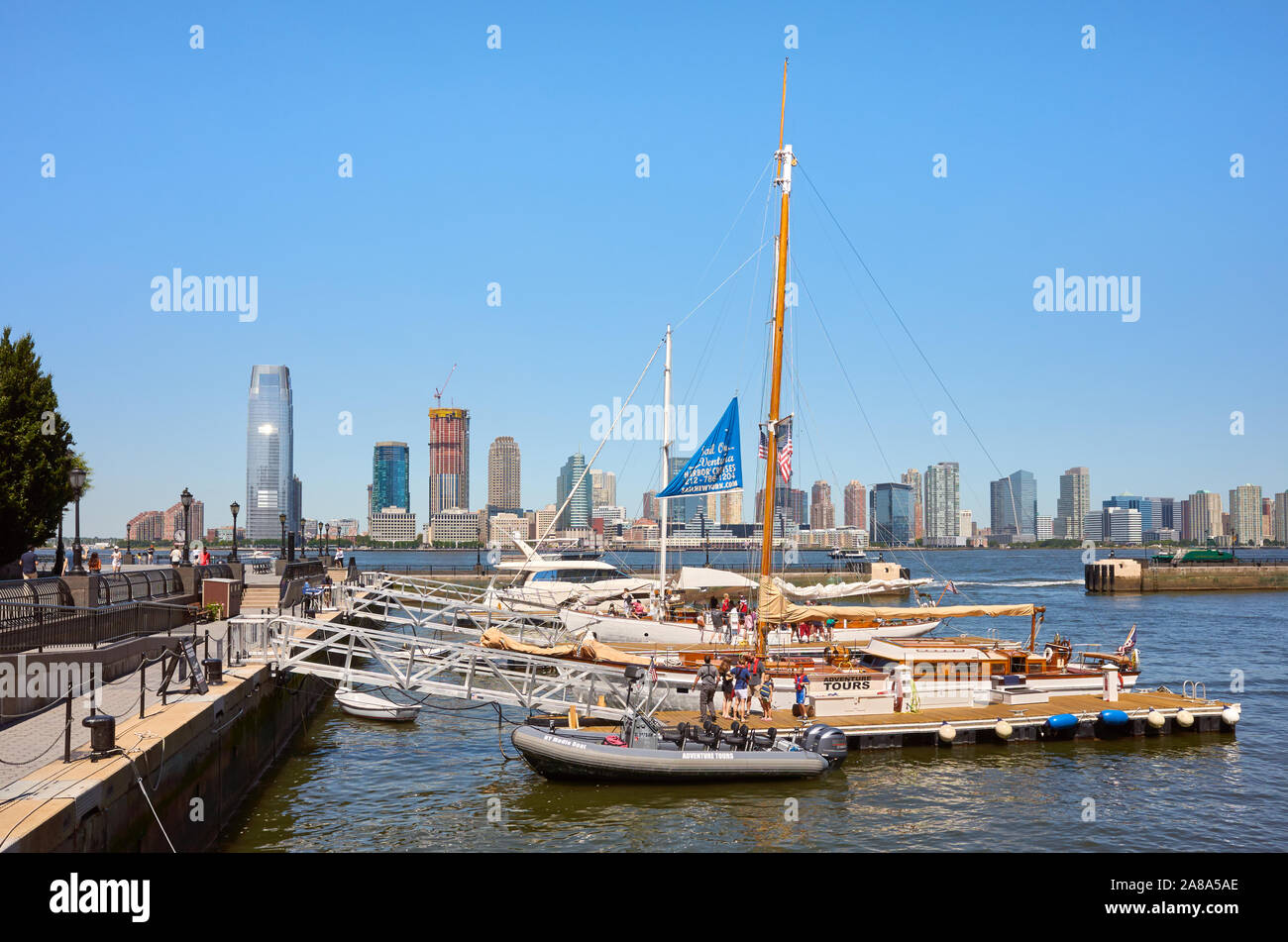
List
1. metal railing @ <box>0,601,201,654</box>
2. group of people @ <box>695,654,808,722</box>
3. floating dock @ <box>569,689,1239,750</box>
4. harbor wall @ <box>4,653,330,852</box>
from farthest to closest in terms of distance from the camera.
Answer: floating dock @ <box>569,689,1239,750</box>
group of people @ <box>695,654,808,722</box>
metal railing @ <box>0,601,201,654</box>
harbor wall @ <box>4,653,330,852</box>

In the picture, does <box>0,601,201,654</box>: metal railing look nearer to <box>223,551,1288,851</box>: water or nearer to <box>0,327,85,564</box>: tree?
<box>223,551,1288,851</box>: water

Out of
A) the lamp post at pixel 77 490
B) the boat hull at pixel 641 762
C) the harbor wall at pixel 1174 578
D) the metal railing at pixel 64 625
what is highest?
the lamp post at pixel 77 490

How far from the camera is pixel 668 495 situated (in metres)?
39.8

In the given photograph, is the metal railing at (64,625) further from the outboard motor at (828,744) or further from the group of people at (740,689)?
the outboard motor at (828,744)

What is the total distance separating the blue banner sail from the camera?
36.3m

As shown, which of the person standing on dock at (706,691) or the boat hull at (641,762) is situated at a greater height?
the person standing on dock at (706,691)

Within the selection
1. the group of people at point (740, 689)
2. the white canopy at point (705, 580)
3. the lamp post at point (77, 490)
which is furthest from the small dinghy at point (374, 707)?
the white canopy at point (705, 580)

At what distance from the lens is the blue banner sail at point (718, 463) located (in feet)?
119

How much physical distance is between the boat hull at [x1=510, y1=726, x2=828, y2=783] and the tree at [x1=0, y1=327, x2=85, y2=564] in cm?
2330

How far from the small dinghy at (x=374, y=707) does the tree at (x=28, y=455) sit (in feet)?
47.0

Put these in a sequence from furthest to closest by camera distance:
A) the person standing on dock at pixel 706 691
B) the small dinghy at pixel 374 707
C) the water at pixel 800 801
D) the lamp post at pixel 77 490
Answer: the small dinghy at pixel 374 707 → the lamp post at pixel 77 490 → the person standing on dock at pixel 706 691 → the water at pixel 800 801

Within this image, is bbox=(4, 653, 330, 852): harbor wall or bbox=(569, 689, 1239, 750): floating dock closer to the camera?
bbox=(4, 653, 330, 852): harbor wall

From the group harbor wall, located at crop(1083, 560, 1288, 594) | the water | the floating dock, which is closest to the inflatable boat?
the water
